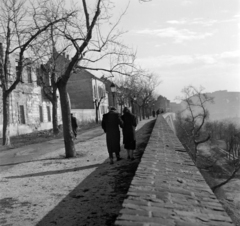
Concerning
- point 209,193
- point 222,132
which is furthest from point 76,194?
point 222,132

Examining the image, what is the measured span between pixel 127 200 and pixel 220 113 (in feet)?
612

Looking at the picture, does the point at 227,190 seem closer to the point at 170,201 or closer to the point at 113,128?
the point at 113,128

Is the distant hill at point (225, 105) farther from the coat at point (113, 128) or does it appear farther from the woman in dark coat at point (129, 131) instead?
the coat at point (113, 128)

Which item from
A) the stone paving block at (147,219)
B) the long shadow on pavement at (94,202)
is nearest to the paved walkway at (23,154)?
the long shadow on pavement at (94,202)

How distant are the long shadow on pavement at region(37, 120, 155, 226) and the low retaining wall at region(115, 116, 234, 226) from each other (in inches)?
35.2

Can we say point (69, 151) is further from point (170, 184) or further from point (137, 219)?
point (137, 219)

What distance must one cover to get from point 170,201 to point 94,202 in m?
2.25

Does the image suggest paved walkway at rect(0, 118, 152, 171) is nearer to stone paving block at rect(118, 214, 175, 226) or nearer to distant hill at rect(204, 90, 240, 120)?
stone paving block at rect(118, 214, 175, 226)

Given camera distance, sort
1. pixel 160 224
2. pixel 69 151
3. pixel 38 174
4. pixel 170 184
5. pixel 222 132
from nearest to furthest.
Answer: pixel 160 224 < pixel 170 184 < pixel 38 174 < pixel 69 151 < pixel 222 132

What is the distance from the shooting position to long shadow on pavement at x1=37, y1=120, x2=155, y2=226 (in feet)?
12.2

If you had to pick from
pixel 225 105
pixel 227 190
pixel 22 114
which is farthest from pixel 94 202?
pixel 225 105

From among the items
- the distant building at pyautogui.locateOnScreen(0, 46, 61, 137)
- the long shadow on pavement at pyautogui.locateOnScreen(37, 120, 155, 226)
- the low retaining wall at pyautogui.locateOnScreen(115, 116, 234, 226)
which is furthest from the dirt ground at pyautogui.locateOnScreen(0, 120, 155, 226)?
the distant building at pyautogui.locateOnScreen(0, 46, 61, 137)

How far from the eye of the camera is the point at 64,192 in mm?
5176

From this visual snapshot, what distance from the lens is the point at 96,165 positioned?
787 cm
